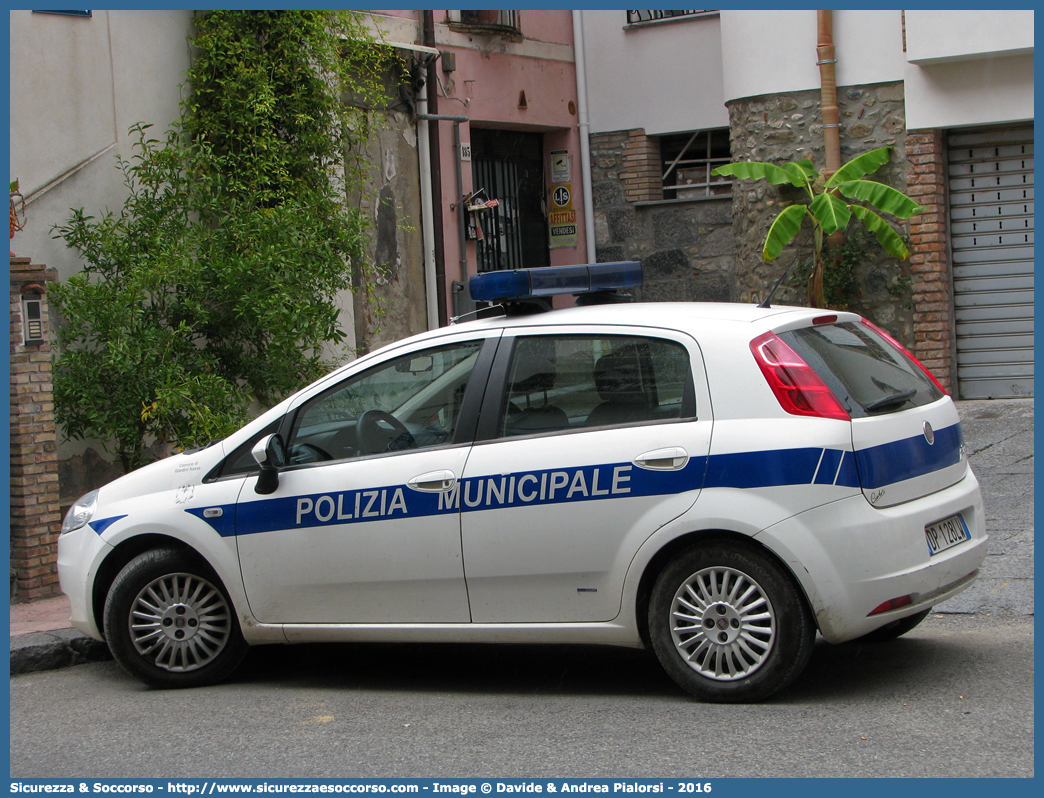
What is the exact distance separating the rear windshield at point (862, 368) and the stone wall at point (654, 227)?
10.4 m

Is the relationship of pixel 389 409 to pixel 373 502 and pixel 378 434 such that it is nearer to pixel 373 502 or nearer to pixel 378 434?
pixel 378 434

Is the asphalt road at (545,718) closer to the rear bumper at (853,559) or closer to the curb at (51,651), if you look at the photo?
the curb at (51,651)

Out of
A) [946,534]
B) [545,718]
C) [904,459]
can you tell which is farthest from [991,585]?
[545,718]

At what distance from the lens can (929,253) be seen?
42.6 ft

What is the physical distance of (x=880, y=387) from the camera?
492 centimetres

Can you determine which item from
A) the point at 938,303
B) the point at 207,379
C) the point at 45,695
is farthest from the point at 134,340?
the point at 938,303

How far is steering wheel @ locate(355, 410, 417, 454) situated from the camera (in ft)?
17.7

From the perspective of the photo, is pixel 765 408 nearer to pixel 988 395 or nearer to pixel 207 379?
pixel 207 379

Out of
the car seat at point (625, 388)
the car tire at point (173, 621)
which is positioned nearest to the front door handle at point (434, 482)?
the car seat at point (625, 388)

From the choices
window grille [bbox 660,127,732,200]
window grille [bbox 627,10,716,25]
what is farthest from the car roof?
window grille [bbox 627,10,716,25]

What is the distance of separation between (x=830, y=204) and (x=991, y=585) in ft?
22.7

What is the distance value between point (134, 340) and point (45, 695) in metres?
3.57

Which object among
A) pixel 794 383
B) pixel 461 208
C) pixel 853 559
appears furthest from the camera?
pixel 461 208

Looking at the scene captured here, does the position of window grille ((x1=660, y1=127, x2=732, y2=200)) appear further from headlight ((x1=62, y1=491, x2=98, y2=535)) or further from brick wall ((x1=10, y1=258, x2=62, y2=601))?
headlight ((x1=62, y1=491, x2=98, y2=535))
